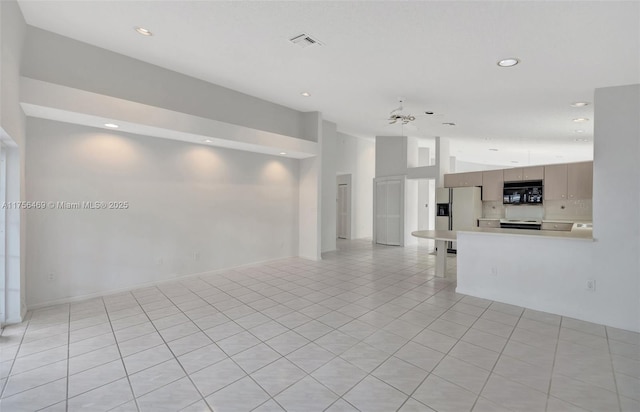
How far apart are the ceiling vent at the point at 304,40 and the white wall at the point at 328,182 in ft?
12.9

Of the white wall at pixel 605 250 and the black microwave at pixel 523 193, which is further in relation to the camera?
the black microwave at pixel 523 193

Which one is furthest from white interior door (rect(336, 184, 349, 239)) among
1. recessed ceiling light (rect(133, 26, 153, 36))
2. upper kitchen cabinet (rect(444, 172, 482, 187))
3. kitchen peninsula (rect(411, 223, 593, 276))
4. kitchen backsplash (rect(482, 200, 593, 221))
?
recessed ceiling light (rect(133, 26, 153, 36))

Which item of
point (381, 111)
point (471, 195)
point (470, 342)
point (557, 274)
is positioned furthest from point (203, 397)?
point (471, 195)

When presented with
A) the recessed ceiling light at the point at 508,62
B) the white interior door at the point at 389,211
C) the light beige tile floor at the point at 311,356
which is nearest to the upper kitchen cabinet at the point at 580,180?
the white interior door at the point at 389,211

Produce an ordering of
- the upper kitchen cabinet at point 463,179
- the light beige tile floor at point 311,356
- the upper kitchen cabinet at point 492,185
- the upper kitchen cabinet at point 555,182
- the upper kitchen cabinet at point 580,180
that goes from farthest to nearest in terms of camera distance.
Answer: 1. the upper kitchen cabinet at point 463,179
2. the upper kitchen cabinet at point 492,185
3. the upper kitchen cabinet at point 555,182
4. the upper kitchen cabinet at point 580,180
5. the light beige tile floor at point 311,356

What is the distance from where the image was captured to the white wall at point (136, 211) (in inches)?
143

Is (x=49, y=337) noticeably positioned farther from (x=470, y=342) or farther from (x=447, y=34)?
(x=447, y=34)

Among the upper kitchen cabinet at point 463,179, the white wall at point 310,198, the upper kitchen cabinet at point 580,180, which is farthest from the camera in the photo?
the upper kitchen cabinet at point 463,179

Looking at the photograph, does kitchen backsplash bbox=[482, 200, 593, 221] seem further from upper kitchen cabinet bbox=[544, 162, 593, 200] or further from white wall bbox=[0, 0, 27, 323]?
white wall bbox=[0, 0, 27, 323]

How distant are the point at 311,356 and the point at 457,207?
20.7ft

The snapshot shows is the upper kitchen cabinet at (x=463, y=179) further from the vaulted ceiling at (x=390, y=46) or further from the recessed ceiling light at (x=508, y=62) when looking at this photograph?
the recessed ceiling light at (x=508, y=62)

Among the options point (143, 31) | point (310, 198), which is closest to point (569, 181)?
point (310, 198)

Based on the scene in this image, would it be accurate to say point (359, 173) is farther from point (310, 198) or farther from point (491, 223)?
point (491, 223)

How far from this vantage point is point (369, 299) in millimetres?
3984
